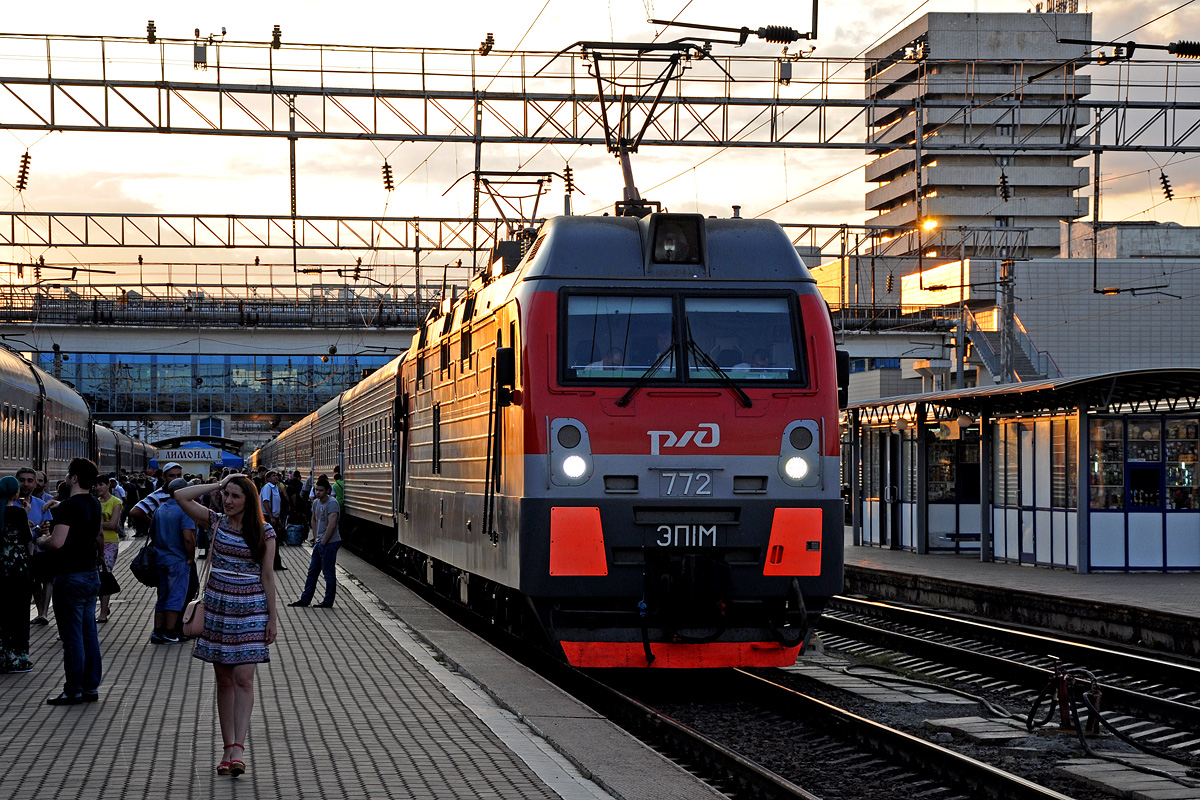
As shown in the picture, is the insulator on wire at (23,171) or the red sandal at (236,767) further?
the insulator on wire at (23,171)

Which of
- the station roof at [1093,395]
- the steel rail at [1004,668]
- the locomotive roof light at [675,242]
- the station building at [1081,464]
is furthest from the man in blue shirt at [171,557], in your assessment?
the station building at [1081,464]

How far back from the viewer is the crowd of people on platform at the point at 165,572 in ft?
25.1

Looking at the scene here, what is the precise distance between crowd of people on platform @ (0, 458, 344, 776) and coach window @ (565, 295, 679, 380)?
2546 millimetres

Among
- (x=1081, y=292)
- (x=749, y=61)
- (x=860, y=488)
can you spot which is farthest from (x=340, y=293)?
(x=749, y=61)

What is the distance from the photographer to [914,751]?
896 cm

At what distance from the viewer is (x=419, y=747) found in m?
8.18

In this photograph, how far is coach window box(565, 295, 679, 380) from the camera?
10984 mm

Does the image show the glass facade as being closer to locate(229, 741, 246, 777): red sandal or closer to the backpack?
the backpack

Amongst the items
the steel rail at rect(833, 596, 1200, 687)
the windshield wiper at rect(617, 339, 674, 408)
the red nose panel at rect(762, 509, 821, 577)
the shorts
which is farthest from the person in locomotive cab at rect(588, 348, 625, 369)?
the steel rail at rect(833, 596, 1200, 687)

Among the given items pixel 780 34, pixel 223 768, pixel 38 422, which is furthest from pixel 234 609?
pixel 38 422

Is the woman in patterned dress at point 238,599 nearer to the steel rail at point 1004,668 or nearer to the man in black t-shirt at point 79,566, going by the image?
the man in black t-shirt at point 79,566

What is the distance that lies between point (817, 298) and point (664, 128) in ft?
44.8

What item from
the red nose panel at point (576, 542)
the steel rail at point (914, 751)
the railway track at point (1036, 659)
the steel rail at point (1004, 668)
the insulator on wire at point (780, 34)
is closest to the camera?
the steel rail at point (914, 751)

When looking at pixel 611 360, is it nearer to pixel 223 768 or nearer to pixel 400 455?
pixel 223 768
